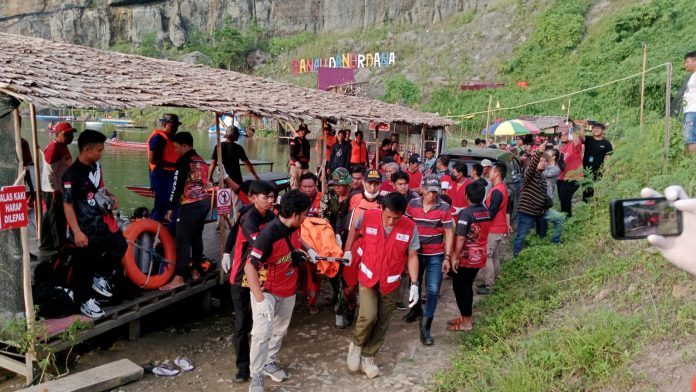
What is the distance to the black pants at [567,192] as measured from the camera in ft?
28.6

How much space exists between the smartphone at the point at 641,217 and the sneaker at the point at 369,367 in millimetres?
3421

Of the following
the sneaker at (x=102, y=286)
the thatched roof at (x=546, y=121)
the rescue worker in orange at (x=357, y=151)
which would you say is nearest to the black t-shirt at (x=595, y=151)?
the rescue worker in orange at (x=357, y=151)

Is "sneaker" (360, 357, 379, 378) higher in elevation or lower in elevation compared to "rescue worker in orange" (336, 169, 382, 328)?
lower

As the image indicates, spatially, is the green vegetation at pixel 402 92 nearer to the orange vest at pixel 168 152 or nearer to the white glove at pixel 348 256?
the orange vest at pixel 168 152

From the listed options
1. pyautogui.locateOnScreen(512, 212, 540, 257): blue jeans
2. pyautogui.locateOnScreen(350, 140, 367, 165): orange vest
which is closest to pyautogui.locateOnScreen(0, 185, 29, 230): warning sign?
pyautogui.locateOnScreen(512, 212, 540, 257): blue jeans

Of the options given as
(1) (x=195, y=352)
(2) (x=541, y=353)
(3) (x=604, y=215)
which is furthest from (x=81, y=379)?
(3) (x=604, y=215)

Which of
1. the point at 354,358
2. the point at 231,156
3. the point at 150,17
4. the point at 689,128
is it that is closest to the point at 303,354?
the point at 354,358

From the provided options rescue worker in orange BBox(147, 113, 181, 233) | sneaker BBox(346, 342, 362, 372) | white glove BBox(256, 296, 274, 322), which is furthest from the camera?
rescue worker in orange BBox(147, 113, 181, 233)

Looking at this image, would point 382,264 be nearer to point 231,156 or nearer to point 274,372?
point 274,372

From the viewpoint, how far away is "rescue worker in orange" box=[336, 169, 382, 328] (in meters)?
5.19

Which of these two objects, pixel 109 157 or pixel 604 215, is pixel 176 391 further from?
pixel 109 157

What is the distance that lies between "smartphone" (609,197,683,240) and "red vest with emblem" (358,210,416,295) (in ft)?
9.39

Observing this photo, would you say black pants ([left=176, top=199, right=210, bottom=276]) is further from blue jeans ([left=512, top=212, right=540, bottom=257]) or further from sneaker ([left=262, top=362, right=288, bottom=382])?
blue jeans ([left=512, top=212, right=540, bottom=257])

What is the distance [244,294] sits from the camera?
450 centimetres
